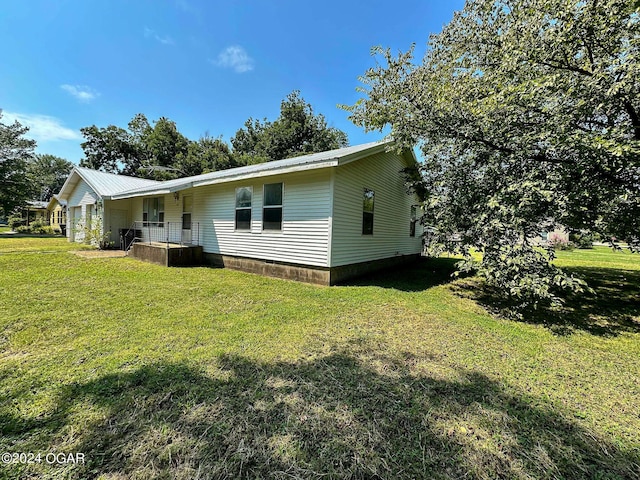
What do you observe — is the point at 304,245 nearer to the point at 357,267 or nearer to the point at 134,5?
the point at 357,267

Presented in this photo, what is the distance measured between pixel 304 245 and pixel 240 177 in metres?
2.96

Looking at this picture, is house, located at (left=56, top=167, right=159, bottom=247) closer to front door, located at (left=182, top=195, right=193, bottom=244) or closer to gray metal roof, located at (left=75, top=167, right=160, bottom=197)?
gray metal roof, located at (left=75, top=167, right=160, bottom=197)

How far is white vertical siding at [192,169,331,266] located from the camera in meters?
7.18

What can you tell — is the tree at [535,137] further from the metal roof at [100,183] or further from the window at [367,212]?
the metal roof at [100,183]

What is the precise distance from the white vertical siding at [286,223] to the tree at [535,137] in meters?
2.73

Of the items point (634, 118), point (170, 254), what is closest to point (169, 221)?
point (170, 254)

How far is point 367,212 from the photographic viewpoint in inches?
339

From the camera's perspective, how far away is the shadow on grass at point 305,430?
1789mm

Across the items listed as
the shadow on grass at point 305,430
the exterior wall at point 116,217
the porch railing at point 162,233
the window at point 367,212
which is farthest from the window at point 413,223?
the exterior wall at point 116,217

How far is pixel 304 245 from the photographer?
749cm

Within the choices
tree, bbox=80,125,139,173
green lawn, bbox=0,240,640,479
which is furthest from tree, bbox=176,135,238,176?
green lawn, bbox=0,240,640,479

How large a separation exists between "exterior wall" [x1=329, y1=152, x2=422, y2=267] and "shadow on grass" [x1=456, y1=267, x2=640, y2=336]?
9.77 ft

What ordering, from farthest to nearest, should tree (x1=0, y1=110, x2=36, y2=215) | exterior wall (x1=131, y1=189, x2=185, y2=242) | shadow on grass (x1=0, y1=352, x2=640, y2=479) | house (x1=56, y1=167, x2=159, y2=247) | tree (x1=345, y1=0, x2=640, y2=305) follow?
tree (x1=0, y1=110, x2=36, y2=215)
house (x1=56, y1=167, x2=159, y2=247)
exterior wall (x1=131, y1=189, x2=185, y2=242)
tree (x1=345, y1=0, x2=640, y2=305)
shadow on grass (x1=0, y1=352, x2=640, y2=479)

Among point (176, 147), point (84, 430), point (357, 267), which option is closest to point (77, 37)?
point (357, 267)
